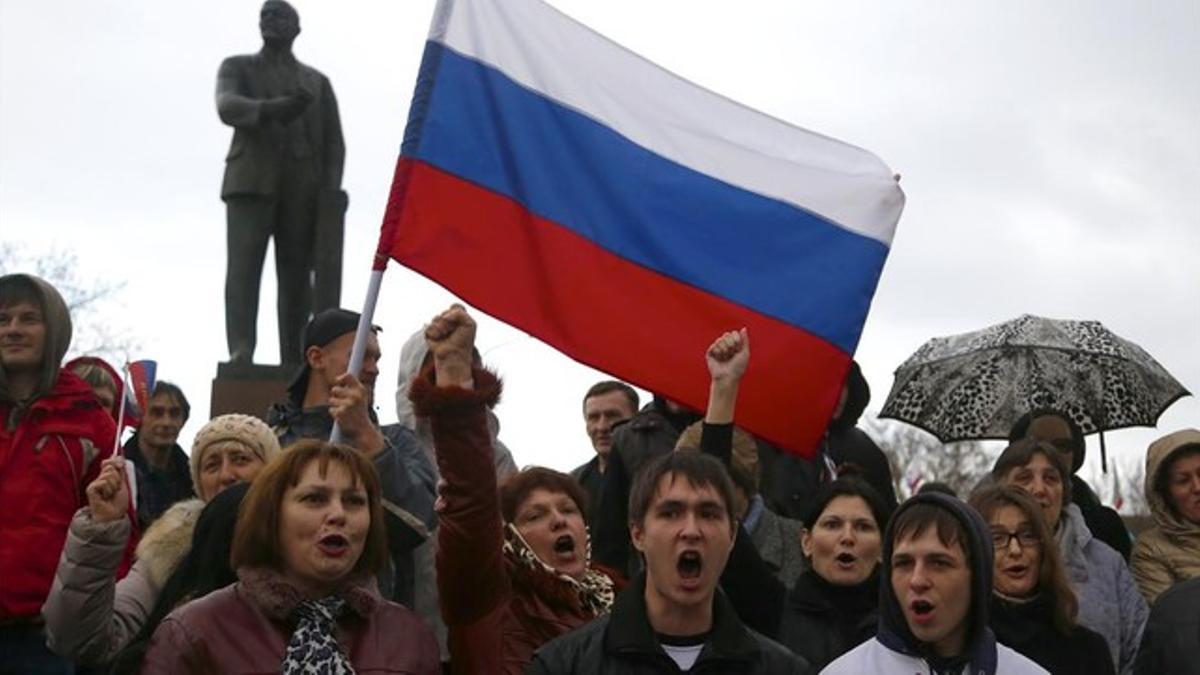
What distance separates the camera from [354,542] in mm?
5590

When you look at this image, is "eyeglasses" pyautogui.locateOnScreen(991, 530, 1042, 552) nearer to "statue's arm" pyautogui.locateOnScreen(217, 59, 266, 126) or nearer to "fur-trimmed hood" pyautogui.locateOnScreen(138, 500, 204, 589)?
"fur-trimmed hood" pyautogui.locateOnScreen(138, 500, 204, 589)

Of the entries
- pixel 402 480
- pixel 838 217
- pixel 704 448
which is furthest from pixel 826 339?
pixel 402 480

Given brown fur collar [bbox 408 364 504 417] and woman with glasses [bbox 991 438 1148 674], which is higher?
woman with glasses [bbox 991 438 1148 674]

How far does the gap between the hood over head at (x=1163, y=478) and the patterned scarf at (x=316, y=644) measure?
378 cm

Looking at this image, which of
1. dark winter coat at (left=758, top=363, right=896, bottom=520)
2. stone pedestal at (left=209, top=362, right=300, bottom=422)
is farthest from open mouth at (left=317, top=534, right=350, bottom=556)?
stone pedestal at (left=209, top=362, right=300, bottom=422)

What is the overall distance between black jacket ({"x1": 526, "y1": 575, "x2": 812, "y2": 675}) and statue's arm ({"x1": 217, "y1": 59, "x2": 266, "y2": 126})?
7.99 m

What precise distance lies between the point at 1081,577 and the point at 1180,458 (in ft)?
2.81

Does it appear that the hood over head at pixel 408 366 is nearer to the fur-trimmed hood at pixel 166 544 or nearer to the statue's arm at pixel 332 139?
the fur-trimmed hood at pixel 166 544

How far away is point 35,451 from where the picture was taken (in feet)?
22.0

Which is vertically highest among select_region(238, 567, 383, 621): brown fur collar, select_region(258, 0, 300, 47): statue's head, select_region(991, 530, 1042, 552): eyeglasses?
select_region(258, 0, 300, 47): statue's head

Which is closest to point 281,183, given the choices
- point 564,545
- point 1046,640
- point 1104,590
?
point 1104,590

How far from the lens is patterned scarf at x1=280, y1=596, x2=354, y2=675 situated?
5297mm

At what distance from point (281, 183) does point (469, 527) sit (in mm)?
8420

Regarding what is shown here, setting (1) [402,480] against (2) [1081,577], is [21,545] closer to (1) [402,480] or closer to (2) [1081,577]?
(1) [402,480]
